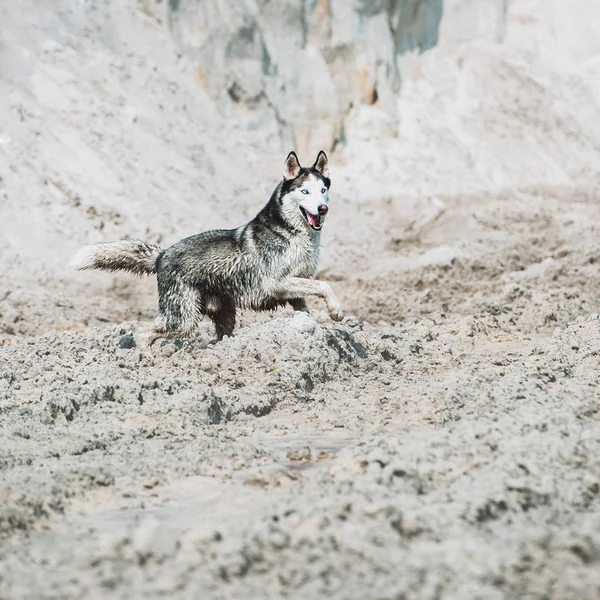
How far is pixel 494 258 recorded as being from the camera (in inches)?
556

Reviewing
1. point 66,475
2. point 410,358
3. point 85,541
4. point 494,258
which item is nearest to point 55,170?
point 494,258

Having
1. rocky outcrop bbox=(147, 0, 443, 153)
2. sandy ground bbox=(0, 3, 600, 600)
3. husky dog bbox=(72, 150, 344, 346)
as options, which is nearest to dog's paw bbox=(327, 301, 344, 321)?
sandy ground bbox=(0, 3, 600, 600)

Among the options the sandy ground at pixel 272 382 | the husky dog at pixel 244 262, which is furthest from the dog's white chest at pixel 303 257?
the sandy ground at pixel 272 382

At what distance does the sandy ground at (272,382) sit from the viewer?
123 inches

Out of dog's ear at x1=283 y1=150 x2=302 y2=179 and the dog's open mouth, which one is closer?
the dog's open mouth

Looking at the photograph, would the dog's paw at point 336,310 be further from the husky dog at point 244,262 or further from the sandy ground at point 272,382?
the husky dog at point 244,262

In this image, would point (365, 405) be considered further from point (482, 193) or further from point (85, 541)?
point (482, 193)

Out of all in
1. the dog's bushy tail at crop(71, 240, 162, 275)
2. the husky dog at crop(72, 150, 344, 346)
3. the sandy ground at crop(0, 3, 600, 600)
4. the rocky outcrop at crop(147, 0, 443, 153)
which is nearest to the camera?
the sandy ground at crop(0, 3, 600, 600)

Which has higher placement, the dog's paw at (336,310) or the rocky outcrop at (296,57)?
the rocky outcrop at (296,57)

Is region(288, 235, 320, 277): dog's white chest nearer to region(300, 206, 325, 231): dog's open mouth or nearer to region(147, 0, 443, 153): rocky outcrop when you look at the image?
region(300, 206, 325, 231): dog's open mouth

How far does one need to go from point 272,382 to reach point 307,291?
1214 mm

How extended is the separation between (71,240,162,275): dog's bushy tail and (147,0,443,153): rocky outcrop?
31.9 feet

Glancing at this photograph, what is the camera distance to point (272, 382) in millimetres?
6570

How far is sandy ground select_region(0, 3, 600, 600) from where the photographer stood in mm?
3135
